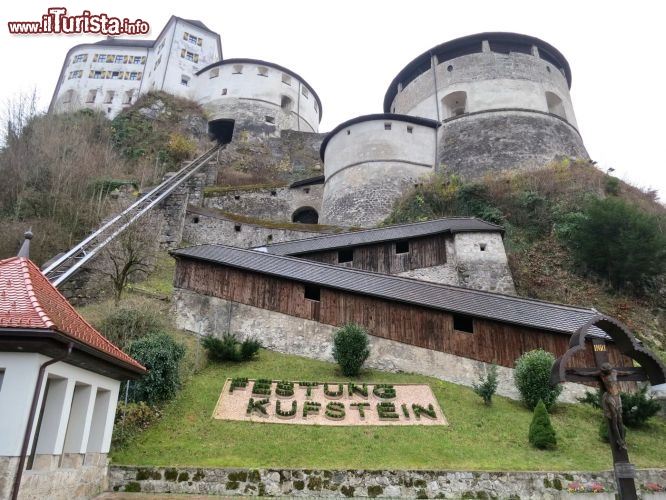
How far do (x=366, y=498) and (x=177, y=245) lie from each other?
1835 centimetres

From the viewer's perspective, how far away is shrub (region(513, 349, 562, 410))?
12398mm

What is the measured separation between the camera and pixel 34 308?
643 centimetres

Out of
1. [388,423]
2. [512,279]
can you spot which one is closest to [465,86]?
[512,279]

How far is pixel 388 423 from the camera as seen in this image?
11.0 m

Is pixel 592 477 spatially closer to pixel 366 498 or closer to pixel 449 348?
pixel 366 498

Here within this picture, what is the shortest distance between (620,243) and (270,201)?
1956cm

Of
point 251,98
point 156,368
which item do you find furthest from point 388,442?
point 251,98

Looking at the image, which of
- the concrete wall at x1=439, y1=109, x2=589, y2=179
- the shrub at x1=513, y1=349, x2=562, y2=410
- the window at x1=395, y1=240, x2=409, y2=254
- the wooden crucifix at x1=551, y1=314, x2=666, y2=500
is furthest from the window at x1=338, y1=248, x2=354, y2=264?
the wooden crucifix at x1=551, y1=314, x2=666, y2=500

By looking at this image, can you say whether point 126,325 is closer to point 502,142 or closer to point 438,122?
point 502,142

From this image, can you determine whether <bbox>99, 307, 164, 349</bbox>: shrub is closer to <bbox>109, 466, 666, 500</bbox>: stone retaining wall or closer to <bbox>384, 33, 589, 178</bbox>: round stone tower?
<bbox>109, 466, 666, 500</bbox>: stone retaining wall

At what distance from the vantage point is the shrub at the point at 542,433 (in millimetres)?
10117

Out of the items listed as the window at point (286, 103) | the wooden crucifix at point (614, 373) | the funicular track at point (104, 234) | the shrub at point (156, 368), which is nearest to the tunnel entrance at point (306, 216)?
the funicular track at point (104, 234)

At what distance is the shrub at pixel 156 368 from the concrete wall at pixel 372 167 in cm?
1686

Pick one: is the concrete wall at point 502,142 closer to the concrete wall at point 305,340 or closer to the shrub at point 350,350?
the concrete wall at point 305,340
